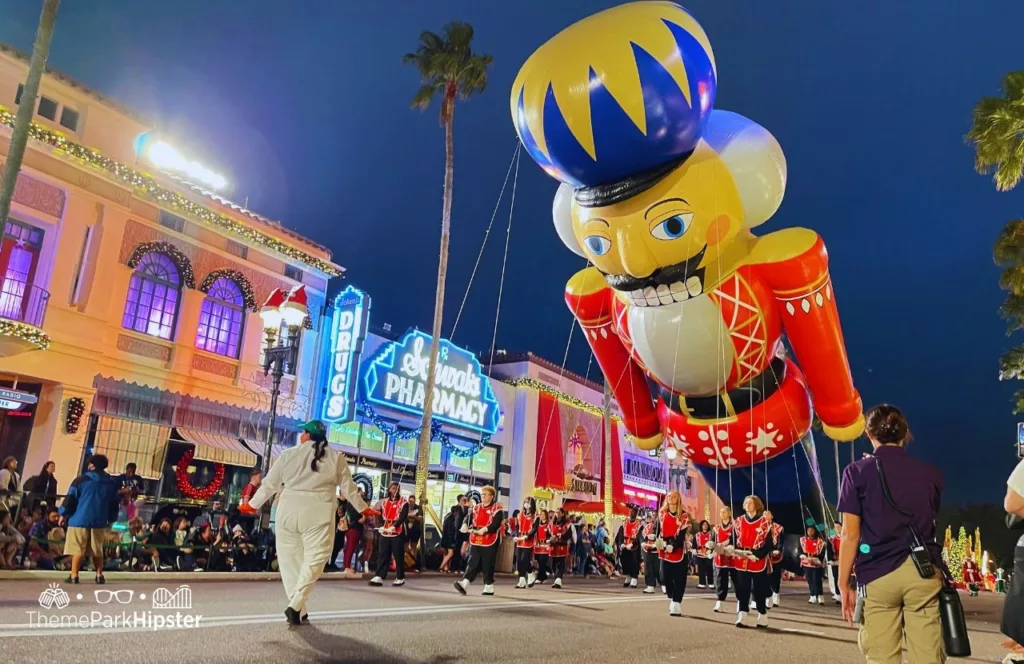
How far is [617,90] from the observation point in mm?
7668

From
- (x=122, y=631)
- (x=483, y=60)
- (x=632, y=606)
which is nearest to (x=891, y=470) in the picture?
(x=122, y=631)

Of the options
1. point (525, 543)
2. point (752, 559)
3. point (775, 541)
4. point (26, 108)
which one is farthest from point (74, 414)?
point (775, 541)

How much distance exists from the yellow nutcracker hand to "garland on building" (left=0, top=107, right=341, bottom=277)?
15.2m

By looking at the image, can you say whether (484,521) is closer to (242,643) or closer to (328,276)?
(242,643)

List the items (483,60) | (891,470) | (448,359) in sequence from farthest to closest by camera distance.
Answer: (448,359) → (483,60) → (891,470)

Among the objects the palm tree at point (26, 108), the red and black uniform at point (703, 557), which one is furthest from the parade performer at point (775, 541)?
the palm tree at point (26, 108)

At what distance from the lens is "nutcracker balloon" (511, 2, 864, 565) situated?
25.7 feet

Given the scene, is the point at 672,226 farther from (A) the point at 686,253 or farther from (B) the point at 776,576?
(B) the point at 776,576

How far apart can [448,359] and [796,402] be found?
17114 mm

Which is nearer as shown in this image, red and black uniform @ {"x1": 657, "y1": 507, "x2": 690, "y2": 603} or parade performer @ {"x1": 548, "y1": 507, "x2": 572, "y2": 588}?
red and black uniform @ {"x1": 657, "y1": 507, "x2": 690, "y2": 603}

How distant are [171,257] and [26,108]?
267 inches

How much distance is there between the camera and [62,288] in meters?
16.7

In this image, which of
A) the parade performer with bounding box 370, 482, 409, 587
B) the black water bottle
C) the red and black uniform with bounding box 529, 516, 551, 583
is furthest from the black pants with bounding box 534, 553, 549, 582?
the black water bottle

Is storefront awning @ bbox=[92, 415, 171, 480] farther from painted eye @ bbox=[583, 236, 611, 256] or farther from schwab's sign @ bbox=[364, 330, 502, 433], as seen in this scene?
painted eye @ bbox=[583, 236, 611, 256]
